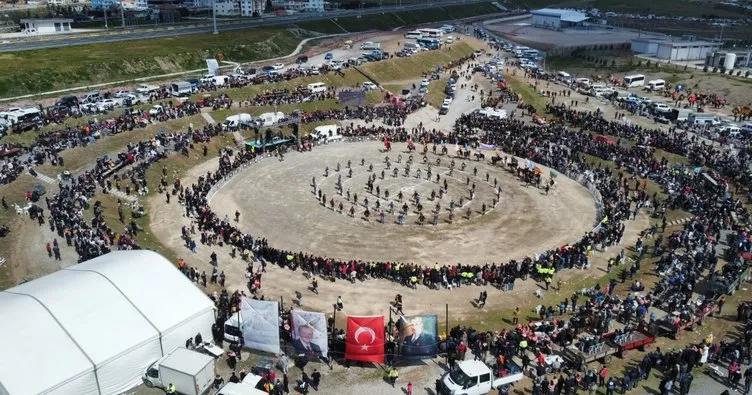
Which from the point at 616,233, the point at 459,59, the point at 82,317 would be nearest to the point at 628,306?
the point at 616,233

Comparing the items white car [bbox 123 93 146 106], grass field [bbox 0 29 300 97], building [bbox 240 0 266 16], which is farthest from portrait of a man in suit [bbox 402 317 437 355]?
building [bbox 240 0 266 16]

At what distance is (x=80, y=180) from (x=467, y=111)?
54814 millimetres

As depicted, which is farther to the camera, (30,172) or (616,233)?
(30,172)

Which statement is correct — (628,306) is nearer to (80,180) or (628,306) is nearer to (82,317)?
(82,317)

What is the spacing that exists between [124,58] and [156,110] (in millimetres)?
30283

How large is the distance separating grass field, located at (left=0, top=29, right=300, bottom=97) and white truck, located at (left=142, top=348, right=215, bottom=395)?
2587 inches

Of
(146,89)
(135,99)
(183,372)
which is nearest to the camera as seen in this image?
(183,372)

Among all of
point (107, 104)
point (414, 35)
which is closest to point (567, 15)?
point (414, 35)

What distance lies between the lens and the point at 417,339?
1169 inches

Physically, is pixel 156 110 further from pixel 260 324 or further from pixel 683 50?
pixel 683 50

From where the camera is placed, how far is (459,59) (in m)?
124

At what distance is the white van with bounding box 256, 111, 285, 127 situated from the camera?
236ft

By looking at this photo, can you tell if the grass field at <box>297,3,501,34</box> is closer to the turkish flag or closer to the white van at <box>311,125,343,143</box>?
the white van at <box>311,125,343,143</box>

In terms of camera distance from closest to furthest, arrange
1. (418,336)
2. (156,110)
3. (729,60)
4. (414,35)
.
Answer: (418,336) → (156,110) → (729,60) → (414,35)
